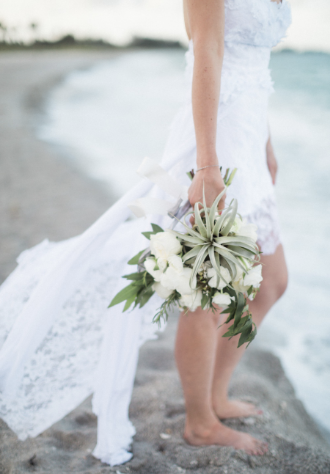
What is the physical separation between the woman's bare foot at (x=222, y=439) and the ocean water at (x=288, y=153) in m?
0.50

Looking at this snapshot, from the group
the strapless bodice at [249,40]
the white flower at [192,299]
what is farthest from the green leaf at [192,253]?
the strapless bodice at [249,40]

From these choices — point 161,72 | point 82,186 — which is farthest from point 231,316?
point 161,72

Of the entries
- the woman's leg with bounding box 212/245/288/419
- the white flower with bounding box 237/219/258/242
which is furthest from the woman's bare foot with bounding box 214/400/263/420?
the white flower with bounding box 237/219/258/242

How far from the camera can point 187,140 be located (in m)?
1.28

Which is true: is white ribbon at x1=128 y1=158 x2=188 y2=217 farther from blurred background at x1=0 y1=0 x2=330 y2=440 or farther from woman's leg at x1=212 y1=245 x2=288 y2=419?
blurred background at x1=0 y1=0 x2=330 y2=440

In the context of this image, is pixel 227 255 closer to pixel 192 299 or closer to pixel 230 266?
pixel 230 266

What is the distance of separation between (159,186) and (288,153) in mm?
5971

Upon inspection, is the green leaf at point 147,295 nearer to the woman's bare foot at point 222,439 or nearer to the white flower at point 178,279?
the white flower at point 178,279

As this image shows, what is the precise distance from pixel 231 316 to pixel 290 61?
14.2 metres

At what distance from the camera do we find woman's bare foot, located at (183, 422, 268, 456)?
4.69 feet

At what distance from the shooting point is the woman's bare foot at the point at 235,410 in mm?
1619

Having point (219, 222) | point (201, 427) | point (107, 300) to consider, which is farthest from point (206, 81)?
point (201, 427)

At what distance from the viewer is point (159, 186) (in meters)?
1.15

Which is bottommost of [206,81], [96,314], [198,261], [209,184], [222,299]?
[96,314]
